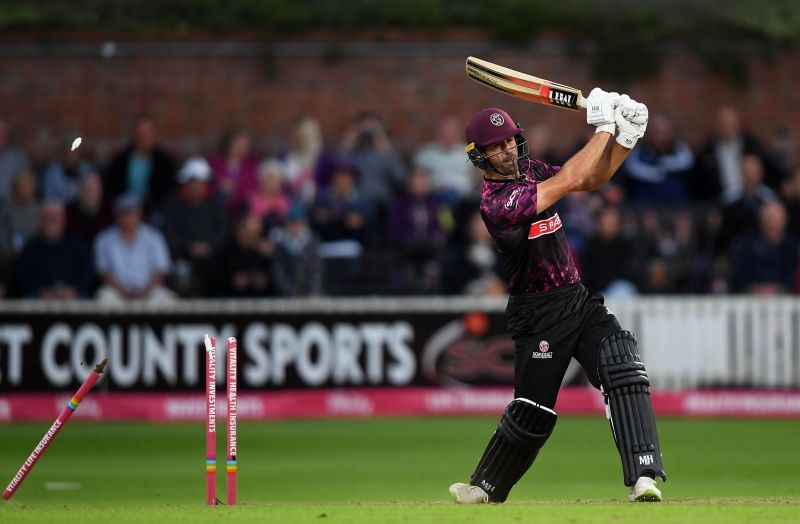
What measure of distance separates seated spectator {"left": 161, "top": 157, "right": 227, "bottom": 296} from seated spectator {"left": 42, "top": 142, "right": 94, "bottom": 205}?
1.33m

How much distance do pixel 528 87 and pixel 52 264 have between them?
26.9ft

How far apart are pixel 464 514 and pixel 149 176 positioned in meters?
10.1

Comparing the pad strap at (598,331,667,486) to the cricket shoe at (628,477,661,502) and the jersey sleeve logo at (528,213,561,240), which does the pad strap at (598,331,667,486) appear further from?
the jersey sleeve logo at (528,213,561,240)

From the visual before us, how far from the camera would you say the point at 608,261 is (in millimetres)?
15188

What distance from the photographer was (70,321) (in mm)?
14641

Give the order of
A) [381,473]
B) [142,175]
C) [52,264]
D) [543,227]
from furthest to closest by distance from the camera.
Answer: [142,175], [52,264], [381,473], [543,227]

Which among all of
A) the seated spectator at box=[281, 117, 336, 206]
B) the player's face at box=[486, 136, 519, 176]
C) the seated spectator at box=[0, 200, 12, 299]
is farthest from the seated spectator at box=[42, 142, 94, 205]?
the player's face at box=[486, 136, 519, 176]

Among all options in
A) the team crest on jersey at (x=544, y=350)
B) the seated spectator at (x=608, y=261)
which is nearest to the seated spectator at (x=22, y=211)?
the seated spectator at (x=608, y=261)

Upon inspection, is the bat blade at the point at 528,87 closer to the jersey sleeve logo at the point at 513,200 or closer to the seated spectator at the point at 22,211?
the jersey sleeve logo at the point at 513,200

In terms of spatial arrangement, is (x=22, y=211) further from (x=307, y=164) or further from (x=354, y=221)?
(x=354, y=221)

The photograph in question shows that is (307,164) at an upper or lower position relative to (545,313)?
upper

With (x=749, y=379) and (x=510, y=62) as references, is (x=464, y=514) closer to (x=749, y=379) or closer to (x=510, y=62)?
(x=749, y=379)

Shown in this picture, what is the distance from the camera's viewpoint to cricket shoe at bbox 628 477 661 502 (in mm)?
7379

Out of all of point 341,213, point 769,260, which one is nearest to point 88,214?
point 341,213
